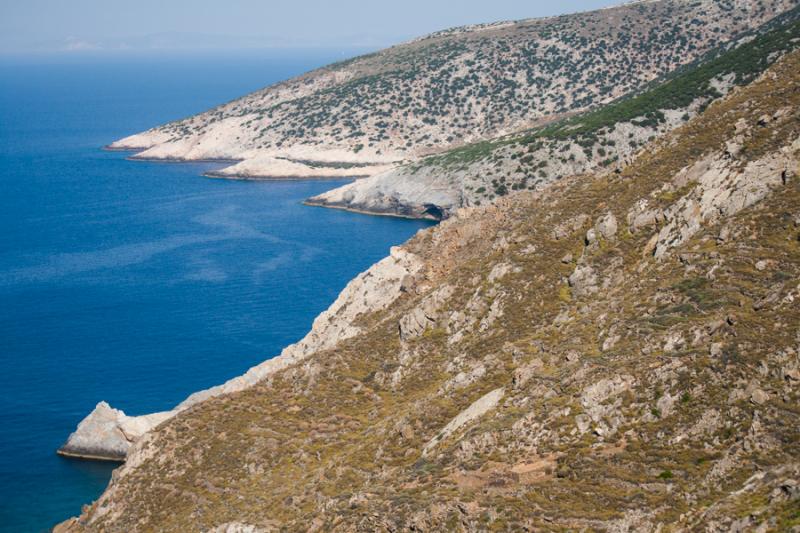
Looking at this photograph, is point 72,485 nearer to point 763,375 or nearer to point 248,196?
point 763,375

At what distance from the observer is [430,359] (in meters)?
50.4

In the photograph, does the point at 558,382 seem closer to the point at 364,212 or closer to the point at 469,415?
the point at 469,415

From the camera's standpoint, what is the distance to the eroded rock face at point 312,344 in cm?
6181

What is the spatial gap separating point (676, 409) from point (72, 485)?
5075cm

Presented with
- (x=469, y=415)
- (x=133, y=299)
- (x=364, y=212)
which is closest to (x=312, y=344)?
(x=469, y=415)

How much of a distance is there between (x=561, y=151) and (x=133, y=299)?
7351 centimetres

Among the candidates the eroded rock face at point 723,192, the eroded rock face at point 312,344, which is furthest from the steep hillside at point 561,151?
the eroded rock face at point 723,192

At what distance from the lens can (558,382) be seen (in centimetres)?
3888

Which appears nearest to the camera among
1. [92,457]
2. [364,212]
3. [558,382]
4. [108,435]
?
[558,382]

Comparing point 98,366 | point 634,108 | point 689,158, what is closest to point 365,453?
point 689,158

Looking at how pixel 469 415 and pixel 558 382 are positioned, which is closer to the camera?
pixel 558 382

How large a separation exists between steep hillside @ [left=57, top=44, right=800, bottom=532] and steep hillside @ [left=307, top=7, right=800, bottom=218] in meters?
79.3

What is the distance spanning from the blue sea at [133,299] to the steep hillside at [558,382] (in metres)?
24.2

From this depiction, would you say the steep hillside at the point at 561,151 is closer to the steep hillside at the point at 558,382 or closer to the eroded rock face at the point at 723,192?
the steep hillside at the point at 558,382
